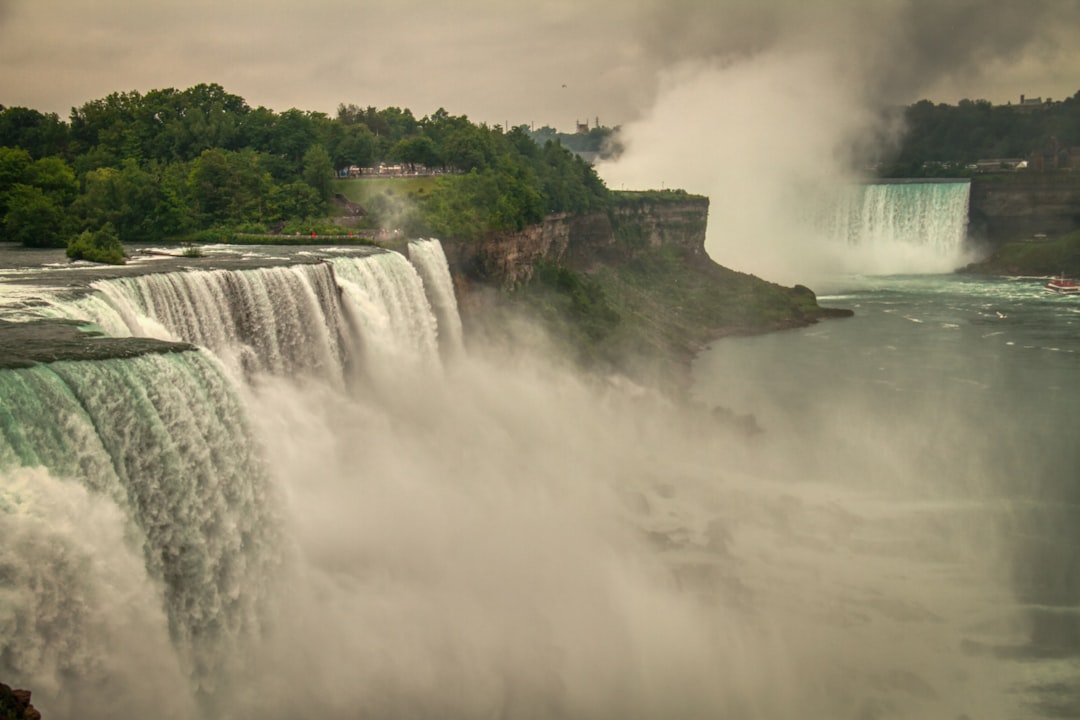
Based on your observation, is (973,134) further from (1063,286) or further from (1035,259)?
(1063,286)

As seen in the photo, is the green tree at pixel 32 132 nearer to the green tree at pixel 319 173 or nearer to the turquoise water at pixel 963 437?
the green tree at pixel 319 173

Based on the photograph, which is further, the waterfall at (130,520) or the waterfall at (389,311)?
the waterfall at (389,311)

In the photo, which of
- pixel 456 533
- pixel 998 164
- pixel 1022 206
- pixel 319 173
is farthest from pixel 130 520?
pixel 998 164

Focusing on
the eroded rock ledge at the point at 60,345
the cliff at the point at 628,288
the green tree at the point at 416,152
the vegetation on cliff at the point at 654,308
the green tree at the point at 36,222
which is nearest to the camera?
the eroded rock ledge at the point at 60,345

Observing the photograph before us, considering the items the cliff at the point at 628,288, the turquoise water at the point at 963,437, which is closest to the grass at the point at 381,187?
the cliff at the point at 628,288

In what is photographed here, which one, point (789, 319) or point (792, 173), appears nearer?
point (789, 319)

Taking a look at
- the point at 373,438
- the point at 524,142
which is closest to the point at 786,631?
the point at 373,438

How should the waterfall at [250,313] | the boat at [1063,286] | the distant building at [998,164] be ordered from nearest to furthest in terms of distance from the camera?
the waterfall at [250,313] → the boat at [1063,286] → the distant building at [998,164]

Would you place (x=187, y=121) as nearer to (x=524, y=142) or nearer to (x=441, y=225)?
(x=441, y=225)
